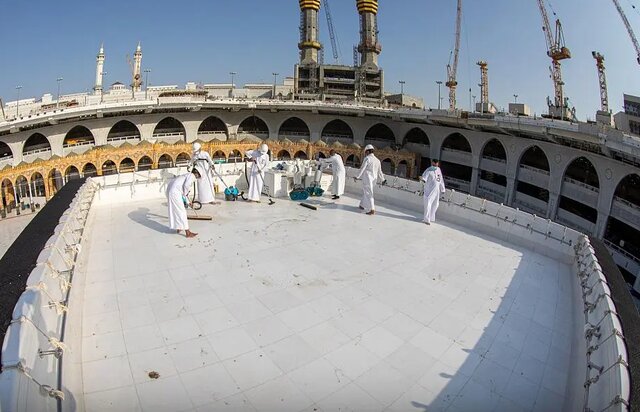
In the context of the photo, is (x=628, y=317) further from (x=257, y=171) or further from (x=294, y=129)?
(x=294, y=129)

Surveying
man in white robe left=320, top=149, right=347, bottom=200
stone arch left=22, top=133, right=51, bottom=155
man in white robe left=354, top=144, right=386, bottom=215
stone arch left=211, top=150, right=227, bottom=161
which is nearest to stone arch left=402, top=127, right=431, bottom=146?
stone arch left=211, top=150, right=227, bottom=161

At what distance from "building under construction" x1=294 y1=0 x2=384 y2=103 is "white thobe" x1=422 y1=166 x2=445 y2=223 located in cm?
5062

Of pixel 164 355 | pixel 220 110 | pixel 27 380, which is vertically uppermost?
pixel 220 110

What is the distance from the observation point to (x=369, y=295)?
5.87m

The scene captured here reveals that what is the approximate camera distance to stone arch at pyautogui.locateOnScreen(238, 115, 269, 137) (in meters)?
40.8

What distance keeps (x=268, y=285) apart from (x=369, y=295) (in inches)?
66.8

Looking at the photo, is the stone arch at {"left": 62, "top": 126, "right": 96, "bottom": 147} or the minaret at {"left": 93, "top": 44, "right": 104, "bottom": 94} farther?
the minaret at {"left": 93, "top": 44, "right": 104, "bottom": 94}

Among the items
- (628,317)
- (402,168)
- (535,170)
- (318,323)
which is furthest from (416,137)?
(318,323)

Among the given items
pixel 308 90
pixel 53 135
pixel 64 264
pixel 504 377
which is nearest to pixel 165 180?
pixel 64 264

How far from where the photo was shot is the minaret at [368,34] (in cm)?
6203

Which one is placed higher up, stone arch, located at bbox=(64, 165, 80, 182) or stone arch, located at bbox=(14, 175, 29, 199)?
stone arch, located at bbox=(64, 165, 80, 182)

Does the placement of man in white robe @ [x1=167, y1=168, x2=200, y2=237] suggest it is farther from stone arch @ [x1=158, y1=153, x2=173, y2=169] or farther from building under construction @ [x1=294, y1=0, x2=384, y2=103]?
building under construction @ [x1=294, y1=0, x2=384, y2=103]

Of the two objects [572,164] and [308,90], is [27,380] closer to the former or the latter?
[572,164]

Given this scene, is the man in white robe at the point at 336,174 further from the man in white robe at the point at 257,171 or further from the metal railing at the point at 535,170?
the metal railing at the point at 535,170
